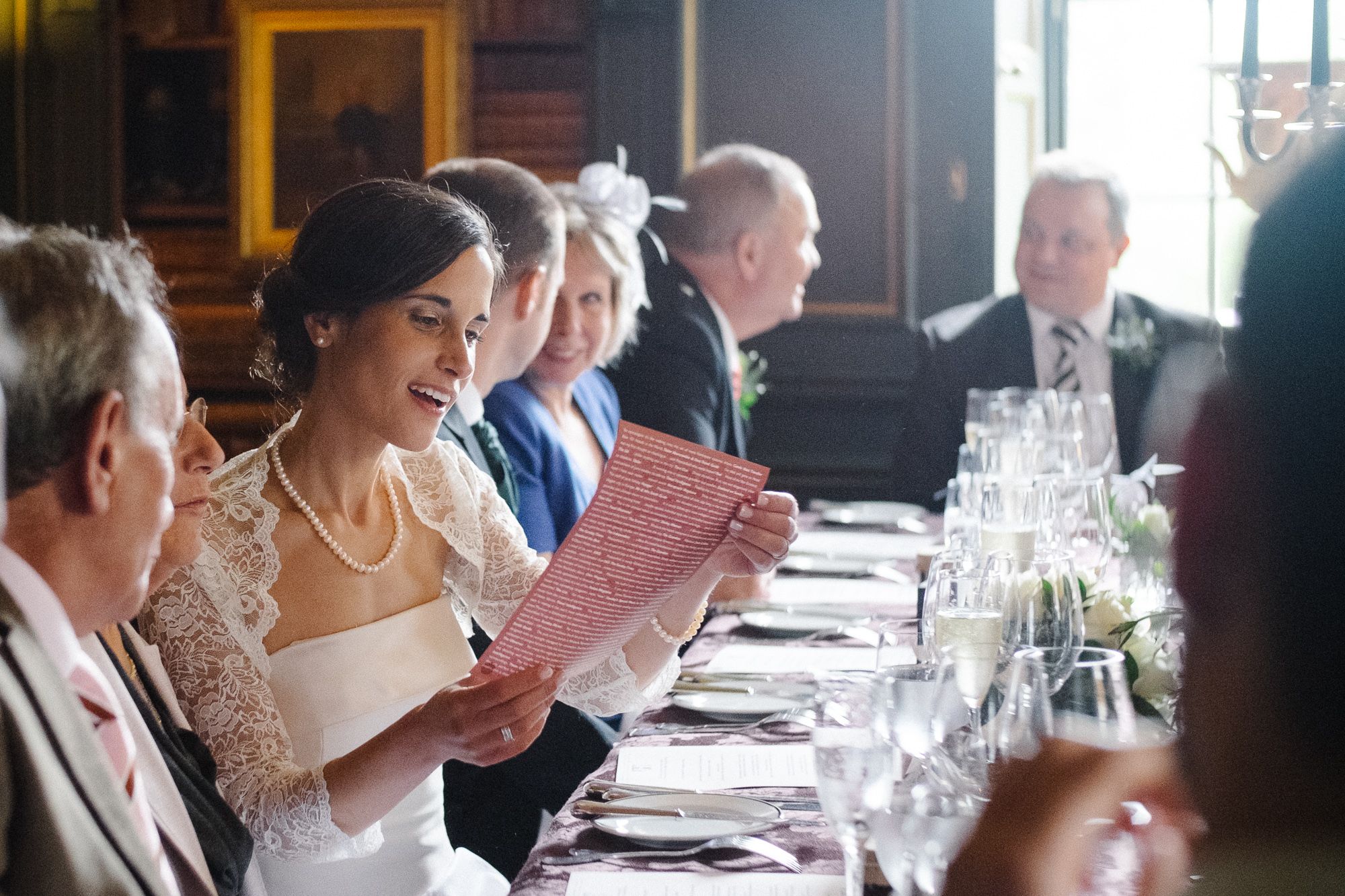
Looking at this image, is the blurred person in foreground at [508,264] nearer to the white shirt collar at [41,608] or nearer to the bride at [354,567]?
the bride at [354,567]

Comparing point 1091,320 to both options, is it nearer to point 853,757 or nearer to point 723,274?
point 723,274

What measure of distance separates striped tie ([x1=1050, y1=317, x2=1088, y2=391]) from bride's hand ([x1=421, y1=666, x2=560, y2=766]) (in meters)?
3.50

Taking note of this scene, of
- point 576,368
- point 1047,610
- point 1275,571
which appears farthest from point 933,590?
point 576,368

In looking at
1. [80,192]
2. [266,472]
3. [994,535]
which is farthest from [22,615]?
[80,192]

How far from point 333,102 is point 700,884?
502 centimetres

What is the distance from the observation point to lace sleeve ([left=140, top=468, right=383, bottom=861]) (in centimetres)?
148

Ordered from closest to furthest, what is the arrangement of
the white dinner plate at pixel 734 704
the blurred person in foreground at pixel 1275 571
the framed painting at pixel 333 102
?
the blurred person in foreground at pixel 1275 571 → the white dinner plate at pixel 734 704 → the framed painting at pixel 333 102

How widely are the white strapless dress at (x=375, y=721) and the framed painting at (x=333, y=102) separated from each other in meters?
4.03

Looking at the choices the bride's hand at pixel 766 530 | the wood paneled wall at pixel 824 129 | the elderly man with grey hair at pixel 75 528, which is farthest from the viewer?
the wood paneled wall at pixel 824 129

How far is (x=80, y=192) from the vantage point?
585 centimetres

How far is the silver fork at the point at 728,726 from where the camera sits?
176 cm

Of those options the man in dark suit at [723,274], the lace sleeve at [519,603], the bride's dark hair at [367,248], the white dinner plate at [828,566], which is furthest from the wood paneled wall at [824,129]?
→ the bride's dark hair at [367,248]

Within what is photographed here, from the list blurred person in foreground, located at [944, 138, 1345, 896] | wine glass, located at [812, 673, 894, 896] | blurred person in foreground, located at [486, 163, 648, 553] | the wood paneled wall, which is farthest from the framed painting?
blurred person in foreground, located at [944, 138, 1345, 896]

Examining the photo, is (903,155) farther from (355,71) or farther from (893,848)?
(893,848)
